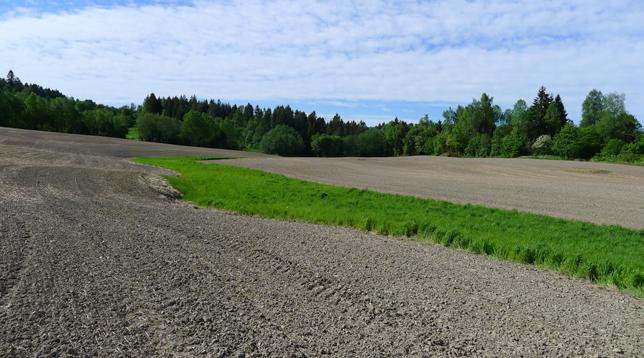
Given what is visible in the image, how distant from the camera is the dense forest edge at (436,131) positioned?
8912 cm

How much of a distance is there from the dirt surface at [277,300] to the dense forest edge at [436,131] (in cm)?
7433

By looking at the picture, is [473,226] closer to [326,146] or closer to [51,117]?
[51,117]

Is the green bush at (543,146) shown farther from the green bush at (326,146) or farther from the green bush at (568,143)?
the green bush at (326,146)

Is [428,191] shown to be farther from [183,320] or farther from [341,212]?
[183,320]

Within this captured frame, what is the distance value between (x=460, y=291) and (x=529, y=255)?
5168mm

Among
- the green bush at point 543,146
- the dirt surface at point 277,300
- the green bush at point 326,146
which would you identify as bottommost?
the green bush at point 326,146

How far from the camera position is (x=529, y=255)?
1262 cm

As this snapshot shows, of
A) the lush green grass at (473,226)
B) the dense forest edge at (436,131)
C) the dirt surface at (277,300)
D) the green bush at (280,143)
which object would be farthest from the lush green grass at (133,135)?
the dirt surface at (277,300)

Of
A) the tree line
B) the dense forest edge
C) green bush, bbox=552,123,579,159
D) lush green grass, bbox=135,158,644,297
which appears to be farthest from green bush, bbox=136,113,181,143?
lush green grass, bbox=135,158,644,297

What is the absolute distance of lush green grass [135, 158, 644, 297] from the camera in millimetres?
11938

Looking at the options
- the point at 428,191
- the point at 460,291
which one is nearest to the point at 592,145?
the point at 428,191

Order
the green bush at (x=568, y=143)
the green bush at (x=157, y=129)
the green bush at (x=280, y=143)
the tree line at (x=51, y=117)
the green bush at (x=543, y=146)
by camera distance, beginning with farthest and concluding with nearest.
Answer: the green bush at (x=280, y=143), the green bush at (x=157, y=129), the tree line at (x=51, y=117), the green bush at (x=543, y=146), the green bush at (x=568, y=143)

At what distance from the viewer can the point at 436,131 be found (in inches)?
6393

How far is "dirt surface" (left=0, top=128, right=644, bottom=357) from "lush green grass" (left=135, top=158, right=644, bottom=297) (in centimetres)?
139
